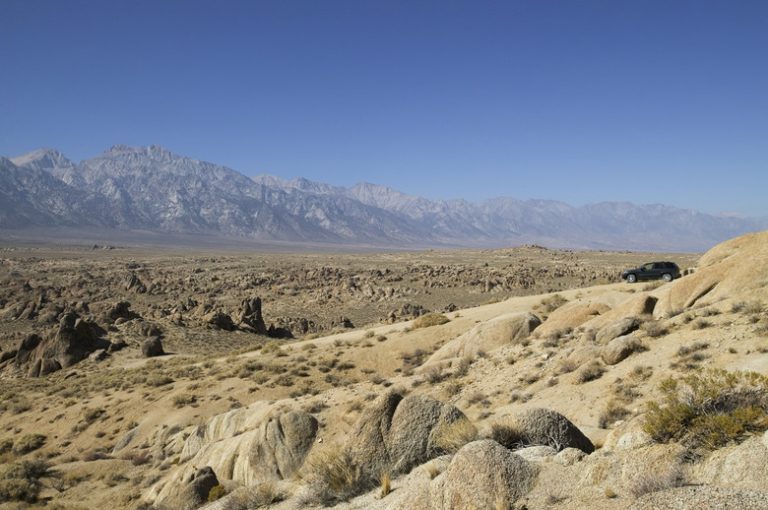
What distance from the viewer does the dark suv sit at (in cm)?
2977

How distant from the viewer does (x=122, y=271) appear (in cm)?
8744

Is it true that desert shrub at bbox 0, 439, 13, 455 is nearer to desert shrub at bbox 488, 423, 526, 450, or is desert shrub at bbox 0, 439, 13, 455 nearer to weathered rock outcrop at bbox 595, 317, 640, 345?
desert shrub at bbox 488, 423, 526, 450

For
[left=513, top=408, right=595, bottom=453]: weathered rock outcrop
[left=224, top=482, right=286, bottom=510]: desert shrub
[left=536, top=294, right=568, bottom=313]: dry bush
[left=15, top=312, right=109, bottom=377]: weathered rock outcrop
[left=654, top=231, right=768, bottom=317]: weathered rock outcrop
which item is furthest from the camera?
[left=15, top=312, right=109, bottom=377]: weathered rock outcrop

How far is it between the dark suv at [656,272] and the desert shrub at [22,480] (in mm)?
31505

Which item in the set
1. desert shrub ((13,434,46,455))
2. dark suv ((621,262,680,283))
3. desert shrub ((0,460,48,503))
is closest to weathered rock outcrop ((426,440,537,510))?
desert shrub ((0,460,48,503))

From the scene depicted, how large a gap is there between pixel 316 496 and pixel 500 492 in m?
3.78

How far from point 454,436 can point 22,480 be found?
14.1 metres

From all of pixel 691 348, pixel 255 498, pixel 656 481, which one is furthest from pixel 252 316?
pixel 656 481

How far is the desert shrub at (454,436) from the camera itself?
26.6ft

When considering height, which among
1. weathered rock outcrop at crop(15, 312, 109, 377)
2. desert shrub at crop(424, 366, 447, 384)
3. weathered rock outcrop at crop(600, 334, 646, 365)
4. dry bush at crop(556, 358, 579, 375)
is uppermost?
weathered rock outcrop at crop(600, 334, 646, 365)

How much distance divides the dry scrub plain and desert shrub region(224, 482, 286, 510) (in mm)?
31

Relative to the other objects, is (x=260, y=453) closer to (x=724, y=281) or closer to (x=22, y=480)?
(x=22, y=480)

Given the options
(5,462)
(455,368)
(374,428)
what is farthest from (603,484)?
(5,462)

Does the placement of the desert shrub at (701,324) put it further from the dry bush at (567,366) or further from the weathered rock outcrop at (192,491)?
the weathered rock outcrop at (192,491)
